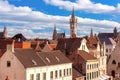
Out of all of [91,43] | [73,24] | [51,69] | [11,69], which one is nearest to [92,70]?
[91,43]

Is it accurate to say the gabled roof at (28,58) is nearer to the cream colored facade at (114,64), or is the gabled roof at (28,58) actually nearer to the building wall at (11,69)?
the building wall at (11,69)

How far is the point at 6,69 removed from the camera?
181 ft

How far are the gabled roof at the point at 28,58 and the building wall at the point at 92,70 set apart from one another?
18.8 m

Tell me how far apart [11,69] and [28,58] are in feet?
11.8

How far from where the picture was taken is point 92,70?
262ft

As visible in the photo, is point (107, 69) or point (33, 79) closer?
point (33, 79)

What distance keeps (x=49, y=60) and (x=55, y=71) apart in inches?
88.9

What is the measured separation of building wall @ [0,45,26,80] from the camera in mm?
53938

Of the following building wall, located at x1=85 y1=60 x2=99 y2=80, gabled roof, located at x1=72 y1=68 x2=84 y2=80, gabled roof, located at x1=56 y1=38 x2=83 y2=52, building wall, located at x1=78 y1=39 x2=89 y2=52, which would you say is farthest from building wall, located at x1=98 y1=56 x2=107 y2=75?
gabled roof, located at x1=72 y1=68 x2=84 y2=80

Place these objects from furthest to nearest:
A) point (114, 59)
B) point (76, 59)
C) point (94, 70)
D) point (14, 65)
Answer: point (114, 59), point (94, 70), point (76, 59), point (14, 65)

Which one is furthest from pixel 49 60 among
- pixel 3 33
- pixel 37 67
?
pixel 3 33

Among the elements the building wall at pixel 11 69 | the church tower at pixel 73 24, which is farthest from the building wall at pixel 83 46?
the church tower at pixel 73 24

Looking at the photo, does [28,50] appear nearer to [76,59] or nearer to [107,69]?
[76,59]

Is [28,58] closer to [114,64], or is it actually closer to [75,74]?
[75,74]
